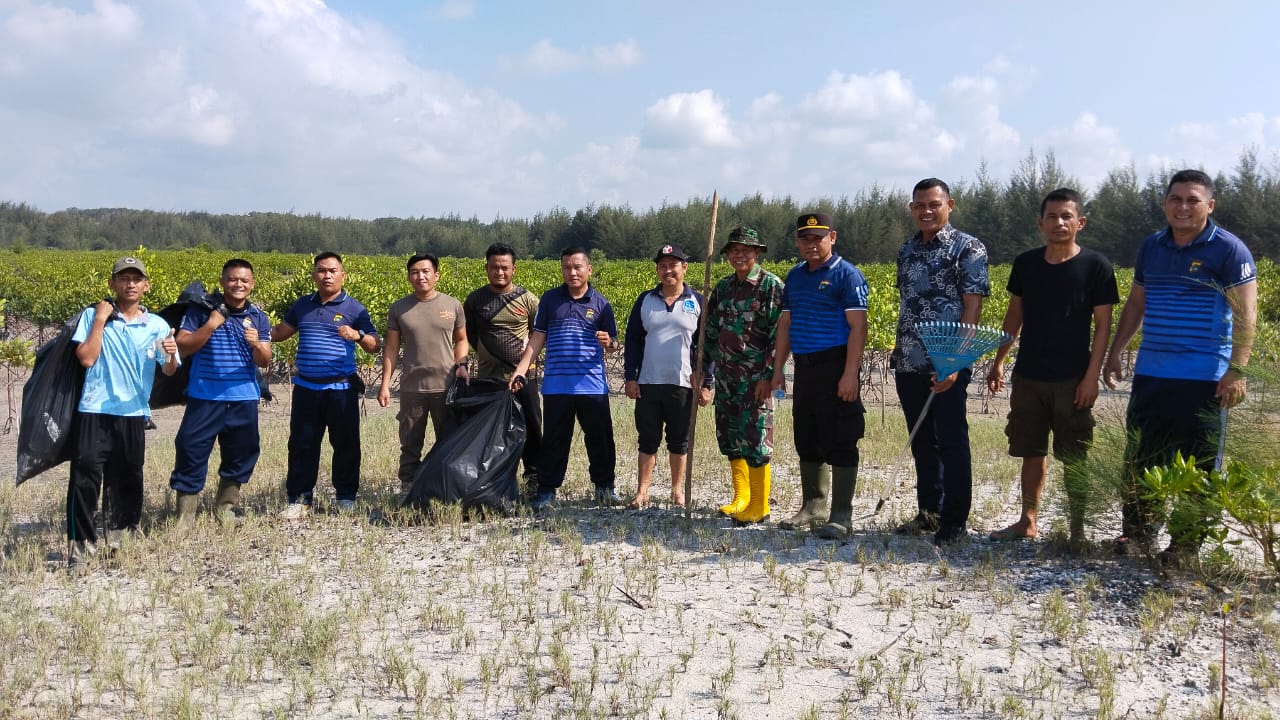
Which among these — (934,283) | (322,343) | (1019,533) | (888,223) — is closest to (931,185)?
(934,283)

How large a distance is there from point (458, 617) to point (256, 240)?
81034 millimetres

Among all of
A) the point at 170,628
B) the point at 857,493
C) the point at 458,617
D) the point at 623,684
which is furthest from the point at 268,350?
the point at 857,493

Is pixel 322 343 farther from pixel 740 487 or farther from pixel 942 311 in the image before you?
pixel 942 311

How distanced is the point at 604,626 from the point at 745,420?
175 centimetres

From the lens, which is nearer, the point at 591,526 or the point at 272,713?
the point at 272,713

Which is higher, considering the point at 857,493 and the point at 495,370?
the point at 495,370

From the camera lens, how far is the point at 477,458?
503 cm

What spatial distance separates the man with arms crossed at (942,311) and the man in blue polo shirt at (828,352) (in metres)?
0.24

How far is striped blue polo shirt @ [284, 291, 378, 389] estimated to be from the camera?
505 centimetres

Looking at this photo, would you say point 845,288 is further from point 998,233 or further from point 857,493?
point 998,233

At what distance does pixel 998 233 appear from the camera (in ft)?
121

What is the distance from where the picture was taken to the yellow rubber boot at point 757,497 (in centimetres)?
493

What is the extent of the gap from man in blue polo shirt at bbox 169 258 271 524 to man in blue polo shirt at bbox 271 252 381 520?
0.75ft

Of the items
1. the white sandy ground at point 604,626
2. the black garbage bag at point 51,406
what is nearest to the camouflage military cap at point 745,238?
the white sandy ground at point 604,626
